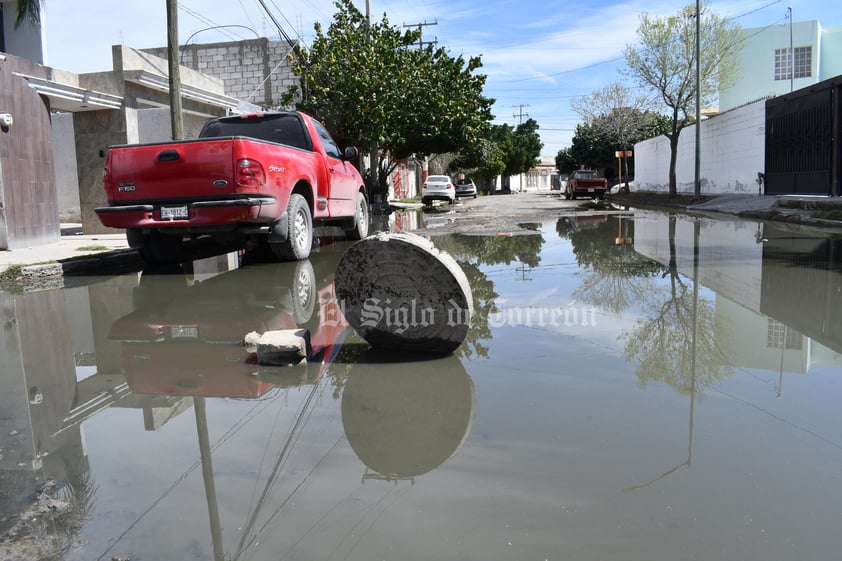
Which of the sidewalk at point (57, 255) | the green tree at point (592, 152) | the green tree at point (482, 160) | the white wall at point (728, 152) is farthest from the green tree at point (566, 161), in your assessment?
the sidewalk at point (57, 255)

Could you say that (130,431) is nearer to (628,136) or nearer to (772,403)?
(772,403)

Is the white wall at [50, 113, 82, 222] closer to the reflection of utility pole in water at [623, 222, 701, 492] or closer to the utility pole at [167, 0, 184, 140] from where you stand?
the utility pole at [167, 0, 184, 140]

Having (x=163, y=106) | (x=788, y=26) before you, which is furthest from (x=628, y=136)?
(x=163, y=106)

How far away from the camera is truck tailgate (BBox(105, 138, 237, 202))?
8.37 m

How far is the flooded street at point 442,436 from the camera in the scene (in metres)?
2.47

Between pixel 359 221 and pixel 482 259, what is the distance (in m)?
4.12

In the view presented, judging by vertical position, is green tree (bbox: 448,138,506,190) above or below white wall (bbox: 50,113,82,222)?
above

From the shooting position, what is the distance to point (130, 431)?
3.61 meters

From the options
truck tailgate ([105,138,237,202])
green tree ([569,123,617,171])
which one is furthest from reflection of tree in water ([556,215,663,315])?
green tree ([569,123,617,171])

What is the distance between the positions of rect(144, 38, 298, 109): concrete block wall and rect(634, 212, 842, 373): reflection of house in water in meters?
22.6

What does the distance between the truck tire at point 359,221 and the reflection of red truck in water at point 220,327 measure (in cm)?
396

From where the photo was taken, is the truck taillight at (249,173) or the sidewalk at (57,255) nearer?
the truck taillight at (249,173)

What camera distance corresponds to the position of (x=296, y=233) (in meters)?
9.91

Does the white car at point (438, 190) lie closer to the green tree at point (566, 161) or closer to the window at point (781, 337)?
the window at point (781, 337)
